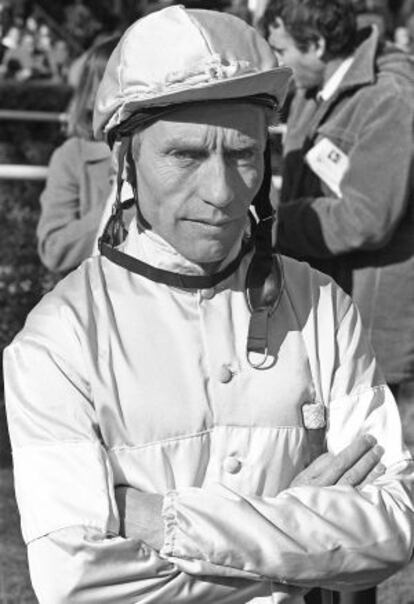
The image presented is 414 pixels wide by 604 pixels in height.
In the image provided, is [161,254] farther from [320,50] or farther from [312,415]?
[320,50]

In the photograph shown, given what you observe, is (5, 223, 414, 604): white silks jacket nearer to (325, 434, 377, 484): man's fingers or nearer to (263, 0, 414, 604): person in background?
(325, 434, 377, 484): man's fingers

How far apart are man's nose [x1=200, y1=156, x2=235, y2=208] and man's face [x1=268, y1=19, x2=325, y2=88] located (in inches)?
98.2

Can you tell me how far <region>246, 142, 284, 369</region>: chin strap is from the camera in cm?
239

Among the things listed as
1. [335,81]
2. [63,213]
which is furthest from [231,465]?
[63,213]

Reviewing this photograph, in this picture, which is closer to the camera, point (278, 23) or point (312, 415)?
point (312, 415)

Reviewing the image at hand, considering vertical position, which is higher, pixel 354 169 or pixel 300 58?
pixel 300 58

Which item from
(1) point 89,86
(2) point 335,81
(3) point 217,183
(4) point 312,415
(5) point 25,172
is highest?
(3) point 217,183

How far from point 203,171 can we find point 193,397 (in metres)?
0.40

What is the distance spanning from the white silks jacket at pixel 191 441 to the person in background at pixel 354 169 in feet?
6.19

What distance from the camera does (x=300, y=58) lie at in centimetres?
471

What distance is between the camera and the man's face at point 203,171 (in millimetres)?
2266

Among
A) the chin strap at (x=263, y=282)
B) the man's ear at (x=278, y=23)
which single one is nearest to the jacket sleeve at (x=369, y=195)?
the man's ear at (x=278, y=23)

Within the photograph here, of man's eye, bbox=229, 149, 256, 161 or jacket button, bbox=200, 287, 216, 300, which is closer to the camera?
man's eye, bbox=229, 149, 256, 161

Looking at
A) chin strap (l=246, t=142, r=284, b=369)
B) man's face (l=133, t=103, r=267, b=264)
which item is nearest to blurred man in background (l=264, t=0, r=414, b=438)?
chin strap (l=246, t=142, r=284, b=369)
